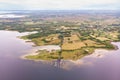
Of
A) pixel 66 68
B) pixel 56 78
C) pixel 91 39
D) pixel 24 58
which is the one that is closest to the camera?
pixel 56 78

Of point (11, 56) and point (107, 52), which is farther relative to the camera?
point (107, 52)

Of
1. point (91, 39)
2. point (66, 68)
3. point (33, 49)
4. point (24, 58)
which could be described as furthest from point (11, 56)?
point (91, 39)

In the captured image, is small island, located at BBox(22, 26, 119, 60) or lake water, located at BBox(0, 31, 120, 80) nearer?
lake water, located at BBox(0, 31, 120, 80)

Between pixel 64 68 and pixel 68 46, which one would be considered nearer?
pixel 64 68

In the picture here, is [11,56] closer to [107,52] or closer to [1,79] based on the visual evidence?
[1,79]

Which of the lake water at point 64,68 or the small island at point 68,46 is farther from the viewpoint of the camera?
the small island at point 68,46

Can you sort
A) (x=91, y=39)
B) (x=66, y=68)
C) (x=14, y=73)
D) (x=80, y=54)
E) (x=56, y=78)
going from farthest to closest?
1. (x=91, y=39)
2. (x=80, y=54)
3. (x=66, y=68)
4. (x=14, y=73)
5. (x=56, y=78)

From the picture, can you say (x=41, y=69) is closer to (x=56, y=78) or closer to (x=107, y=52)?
(x=56, y=78)

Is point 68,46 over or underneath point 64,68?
underneath
